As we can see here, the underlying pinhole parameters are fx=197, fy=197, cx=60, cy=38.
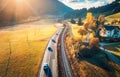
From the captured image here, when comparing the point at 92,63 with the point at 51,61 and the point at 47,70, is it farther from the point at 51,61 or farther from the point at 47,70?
the point at 47,70

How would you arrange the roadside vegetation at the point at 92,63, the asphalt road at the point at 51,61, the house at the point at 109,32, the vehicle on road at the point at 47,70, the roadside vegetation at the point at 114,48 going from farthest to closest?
the house at the point at 109,32 → the roadside vegetation at the point at 114,48 → the roadside vegetation at the point at 92,63 → the asphalt road at the point at 51,61 → the vehicle on road at the point at 47,70

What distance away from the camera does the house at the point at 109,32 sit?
12276 cm

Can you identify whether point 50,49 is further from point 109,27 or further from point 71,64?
point 109,27

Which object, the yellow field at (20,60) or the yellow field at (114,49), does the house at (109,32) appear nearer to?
the yellow field at (114,49)

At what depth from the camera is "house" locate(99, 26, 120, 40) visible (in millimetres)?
122756

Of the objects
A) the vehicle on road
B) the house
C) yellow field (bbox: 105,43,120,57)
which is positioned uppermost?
the house

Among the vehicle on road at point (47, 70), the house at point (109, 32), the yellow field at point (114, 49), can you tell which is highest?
the house at point (109, 32)

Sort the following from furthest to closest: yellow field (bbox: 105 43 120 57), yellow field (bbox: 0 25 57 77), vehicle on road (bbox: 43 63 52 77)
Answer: yellow field (bbox: 105 43 120 57) → yellow field (bbox: 0 25 57 77) → vehicle on road (bbox: 43 63 52 77)

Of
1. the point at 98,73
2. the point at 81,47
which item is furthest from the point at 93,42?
the point at 98,73

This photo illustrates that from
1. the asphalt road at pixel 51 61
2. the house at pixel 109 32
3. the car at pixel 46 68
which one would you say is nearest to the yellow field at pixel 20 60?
the asphalt road at pixel 51 61

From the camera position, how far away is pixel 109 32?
12594 centimetres

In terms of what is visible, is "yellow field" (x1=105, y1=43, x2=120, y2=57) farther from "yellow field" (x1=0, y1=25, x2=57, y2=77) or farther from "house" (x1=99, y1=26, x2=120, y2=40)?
"yellow field" (x1=0, y1=25, x2=57, y2=77)

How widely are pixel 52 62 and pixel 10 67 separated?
15558mm

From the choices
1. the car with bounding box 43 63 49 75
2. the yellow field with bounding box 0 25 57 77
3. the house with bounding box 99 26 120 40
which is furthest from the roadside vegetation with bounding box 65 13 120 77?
the house with bounding box 99 26 120 40
